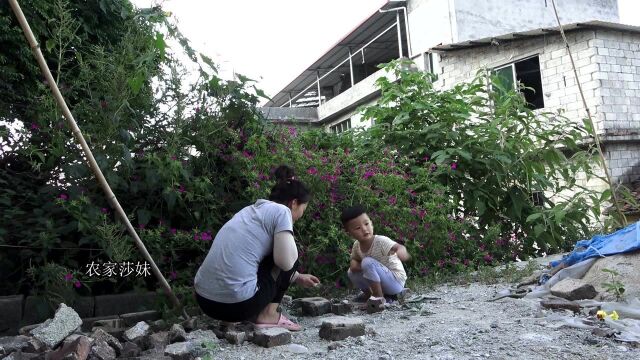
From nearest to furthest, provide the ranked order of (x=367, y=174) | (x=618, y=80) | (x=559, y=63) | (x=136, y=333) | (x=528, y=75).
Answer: (x=136, y=333), (x=367, y=174), (x=618, y=80), (x=559, y=63), (x=528, y=75)

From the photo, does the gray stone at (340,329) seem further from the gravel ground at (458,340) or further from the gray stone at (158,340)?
the gray stone at (158,340)

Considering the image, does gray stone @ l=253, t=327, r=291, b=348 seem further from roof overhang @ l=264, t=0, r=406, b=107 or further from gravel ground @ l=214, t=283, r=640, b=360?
roof overhang @ l=264, t=0, r=406, b=107

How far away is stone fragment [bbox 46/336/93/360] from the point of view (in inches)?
98.9

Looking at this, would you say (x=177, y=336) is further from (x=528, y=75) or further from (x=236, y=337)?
(x=528, y=75)

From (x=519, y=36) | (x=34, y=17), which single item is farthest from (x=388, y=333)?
(x=519, y=36)

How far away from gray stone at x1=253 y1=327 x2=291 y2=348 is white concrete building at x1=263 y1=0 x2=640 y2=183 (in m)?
4.21

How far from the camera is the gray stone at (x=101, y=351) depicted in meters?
2.64

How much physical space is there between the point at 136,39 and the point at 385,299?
9.04 ft

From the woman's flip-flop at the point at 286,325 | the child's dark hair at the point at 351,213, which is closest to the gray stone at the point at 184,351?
the woman's flip-flop at the point at 286,325

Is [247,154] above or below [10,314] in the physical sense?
above

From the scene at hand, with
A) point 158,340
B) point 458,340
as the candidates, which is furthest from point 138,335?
point 458,340

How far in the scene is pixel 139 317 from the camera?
11.9 feet

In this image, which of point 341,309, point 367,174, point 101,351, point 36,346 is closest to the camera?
point 101,351

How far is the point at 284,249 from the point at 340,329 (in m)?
0.55
